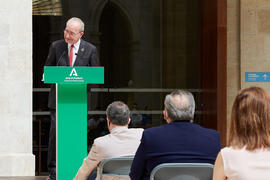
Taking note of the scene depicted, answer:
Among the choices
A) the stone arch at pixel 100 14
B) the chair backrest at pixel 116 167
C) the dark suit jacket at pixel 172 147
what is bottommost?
the chair backrest at pixel 116 167

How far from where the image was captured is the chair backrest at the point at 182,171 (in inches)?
136

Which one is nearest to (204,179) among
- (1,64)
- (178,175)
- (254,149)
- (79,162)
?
(178,175)

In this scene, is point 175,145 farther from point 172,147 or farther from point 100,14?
point 100,14

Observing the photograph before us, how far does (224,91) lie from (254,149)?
7.72 metres

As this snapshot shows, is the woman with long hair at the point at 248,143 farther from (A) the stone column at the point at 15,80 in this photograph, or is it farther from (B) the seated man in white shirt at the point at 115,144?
(A) the stone column at the point at 15,80

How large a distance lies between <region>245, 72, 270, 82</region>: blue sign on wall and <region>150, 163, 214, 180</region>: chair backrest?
731cm

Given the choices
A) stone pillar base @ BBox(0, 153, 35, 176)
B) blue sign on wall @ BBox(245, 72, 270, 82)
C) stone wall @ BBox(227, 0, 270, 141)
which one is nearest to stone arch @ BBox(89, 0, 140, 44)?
Result: stone wall @ BBox(227, 0, 270, 141)

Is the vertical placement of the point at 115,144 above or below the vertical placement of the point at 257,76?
below

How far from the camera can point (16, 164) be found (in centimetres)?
837

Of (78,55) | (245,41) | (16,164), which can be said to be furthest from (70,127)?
(245,41)

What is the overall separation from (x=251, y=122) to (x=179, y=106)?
1034 mm

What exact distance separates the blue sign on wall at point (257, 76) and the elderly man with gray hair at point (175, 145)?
7024 mm

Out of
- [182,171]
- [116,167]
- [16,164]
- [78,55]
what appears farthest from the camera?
[16,164]

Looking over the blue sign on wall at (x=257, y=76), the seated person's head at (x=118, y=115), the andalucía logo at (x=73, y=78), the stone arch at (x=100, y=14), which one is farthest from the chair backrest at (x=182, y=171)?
the blue sign on wall at (x=257, y=76)
